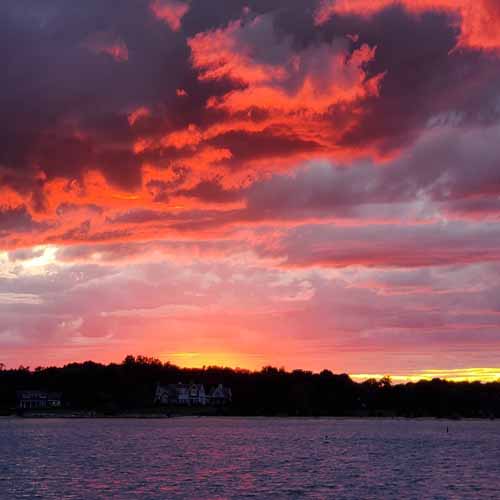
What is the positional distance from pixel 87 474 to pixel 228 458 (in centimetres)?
2584

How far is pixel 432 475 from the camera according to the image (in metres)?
86.1

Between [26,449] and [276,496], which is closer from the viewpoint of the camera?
[276,496]

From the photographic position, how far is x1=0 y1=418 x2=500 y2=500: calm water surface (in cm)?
6938

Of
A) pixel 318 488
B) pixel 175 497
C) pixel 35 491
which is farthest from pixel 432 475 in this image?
pixel 35 491

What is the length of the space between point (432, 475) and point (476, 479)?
4977mm

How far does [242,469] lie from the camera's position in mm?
89000

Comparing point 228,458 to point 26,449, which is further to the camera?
point 26,449

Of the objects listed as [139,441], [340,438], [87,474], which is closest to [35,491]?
[87,474]

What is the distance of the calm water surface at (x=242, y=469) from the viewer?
2731 inches

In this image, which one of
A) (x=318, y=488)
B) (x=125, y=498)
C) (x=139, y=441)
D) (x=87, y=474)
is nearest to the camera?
(x=125, y=498)

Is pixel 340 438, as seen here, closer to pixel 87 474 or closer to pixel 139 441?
pixel 139 441

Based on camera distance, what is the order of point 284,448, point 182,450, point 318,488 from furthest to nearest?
1. point 284,448
2. point 182,450
3. point 318,488

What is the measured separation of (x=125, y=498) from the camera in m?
64.2

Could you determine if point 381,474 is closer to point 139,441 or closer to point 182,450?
point 182,450
